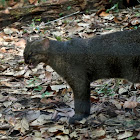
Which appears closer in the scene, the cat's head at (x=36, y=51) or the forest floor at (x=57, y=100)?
the forest floor at (x=57, y=100)

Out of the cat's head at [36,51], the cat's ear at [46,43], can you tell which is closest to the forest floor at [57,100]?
the cat's head at [36,51]

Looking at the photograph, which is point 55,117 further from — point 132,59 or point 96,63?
point 132,59

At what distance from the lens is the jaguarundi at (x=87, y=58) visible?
16.4 ft

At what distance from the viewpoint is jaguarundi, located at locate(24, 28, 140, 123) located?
500cm

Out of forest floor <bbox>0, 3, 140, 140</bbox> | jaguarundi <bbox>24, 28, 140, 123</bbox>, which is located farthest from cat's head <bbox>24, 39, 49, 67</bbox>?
forest floor <bbox>0, 3, 140, 140</bbox>

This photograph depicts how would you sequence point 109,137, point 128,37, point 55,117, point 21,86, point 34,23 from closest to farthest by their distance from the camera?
point 109,137 < point 128,37 < point 55,117 < point 21,86 < point 34,23

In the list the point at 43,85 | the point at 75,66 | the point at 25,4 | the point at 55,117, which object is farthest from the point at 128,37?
the point at 25,4

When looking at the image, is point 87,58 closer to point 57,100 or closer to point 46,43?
point 46,43

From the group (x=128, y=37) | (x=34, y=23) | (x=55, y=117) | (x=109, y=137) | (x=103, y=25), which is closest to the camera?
(x=109, y=137)

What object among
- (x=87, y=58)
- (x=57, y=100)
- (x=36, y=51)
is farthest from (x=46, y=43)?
(x=57, y=100)

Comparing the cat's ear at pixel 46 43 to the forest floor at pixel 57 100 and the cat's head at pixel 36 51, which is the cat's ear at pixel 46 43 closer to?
the cat's head at pixel 36 51

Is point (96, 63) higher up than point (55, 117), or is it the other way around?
point (96, 63)

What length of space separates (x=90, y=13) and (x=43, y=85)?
3.68 m

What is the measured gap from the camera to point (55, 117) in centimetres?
538
